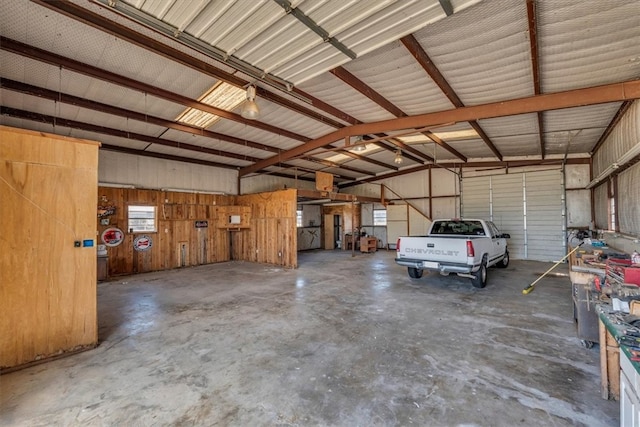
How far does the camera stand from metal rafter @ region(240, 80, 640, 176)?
4180mm

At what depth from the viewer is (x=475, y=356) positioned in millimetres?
3078

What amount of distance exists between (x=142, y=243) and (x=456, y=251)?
8.63 meters

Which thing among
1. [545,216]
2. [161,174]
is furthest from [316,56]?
[545,216]

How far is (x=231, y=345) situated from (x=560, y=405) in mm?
3321

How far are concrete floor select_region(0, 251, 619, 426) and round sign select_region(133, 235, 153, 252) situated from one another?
132 inches

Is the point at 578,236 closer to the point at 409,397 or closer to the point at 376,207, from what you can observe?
the point at 376,207

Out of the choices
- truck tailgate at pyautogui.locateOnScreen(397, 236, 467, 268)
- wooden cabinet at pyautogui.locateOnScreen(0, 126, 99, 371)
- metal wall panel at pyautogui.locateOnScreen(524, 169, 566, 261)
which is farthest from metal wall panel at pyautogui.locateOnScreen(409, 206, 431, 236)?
wooden cabinet at pyautogui.locateOnScreen(0, 126, 99, 371)

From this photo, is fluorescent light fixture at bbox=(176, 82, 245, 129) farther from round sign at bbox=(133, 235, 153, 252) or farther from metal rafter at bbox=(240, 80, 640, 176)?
round sign at bbox=(133, 235, 153, 252)

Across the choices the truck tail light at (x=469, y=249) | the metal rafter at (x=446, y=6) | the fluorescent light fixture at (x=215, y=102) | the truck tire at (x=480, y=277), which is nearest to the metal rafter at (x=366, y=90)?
the fluorescent light fixture at (x=215, y=102)

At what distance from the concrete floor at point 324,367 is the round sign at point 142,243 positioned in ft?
11.0

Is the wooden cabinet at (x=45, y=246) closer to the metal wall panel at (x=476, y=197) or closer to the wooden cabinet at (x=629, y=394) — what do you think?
the wooden cabinet at (x=629, y=394)

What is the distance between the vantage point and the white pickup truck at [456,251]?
5441mm

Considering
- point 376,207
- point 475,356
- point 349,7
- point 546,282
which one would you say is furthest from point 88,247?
point 376,207

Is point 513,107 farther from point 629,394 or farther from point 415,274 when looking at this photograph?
point 629,394
